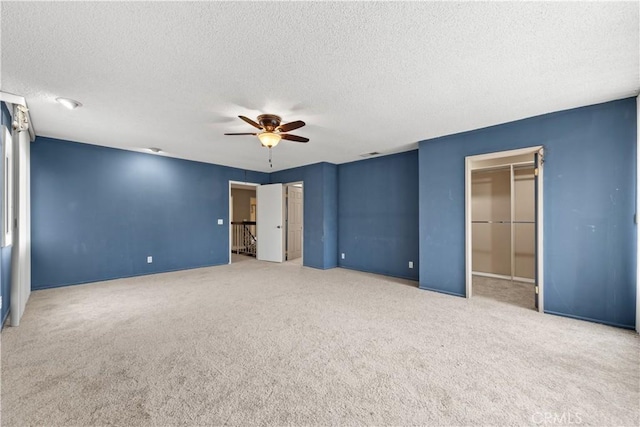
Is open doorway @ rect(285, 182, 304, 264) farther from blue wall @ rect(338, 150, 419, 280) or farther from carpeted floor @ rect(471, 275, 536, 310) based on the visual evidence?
carpeted floor @ rect(471, 275, 536, 310)

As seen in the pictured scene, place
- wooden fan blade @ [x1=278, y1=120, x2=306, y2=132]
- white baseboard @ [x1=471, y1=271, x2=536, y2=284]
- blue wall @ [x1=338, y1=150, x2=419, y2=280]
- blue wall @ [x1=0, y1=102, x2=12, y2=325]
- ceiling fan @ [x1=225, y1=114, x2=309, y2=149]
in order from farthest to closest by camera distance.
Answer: blue wall @ [x1=338, y1=150, x2=419, y2=280] → white baseboard @ [x1=471, y1=271, x2=536, y2=284] → ceiling fan @ [x1=225, y1=114, x2=309, y2=149] → wooden fan blade @ [x1=278, y1=120, x2=306, y2=132] → blue wall @ [x1=0, y1=102, x2=12, y2=325]

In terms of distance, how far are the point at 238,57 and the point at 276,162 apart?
167 inches

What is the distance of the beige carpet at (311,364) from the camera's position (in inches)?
64.9

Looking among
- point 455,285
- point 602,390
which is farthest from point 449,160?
point 602,390

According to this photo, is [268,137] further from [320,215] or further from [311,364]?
[320,215]

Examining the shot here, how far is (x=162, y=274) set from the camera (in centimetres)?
546

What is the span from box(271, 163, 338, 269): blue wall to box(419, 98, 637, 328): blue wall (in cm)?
332

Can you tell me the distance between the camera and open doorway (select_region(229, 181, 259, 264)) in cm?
768

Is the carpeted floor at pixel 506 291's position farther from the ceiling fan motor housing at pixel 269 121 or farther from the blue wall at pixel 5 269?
the blue wall at pixel 5 269

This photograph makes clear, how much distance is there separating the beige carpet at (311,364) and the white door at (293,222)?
12.6 ft

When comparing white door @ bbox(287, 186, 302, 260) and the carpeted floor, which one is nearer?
the carpeted floor

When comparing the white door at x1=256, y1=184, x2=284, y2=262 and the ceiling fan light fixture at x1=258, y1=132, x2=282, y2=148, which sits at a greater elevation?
the ceiling fan light fixture at x1=258, y1=132, x2=282, y2=148

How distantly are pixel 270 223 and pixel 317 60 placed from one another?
545 cm

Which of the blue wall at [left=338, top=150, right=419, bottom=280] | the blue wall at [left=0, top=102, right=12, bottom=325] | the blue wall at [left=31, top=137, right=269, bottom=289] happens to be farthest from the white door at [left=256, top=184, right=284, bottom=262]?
the blue wall at [left=0, top=102, right=12, bottom=325]
